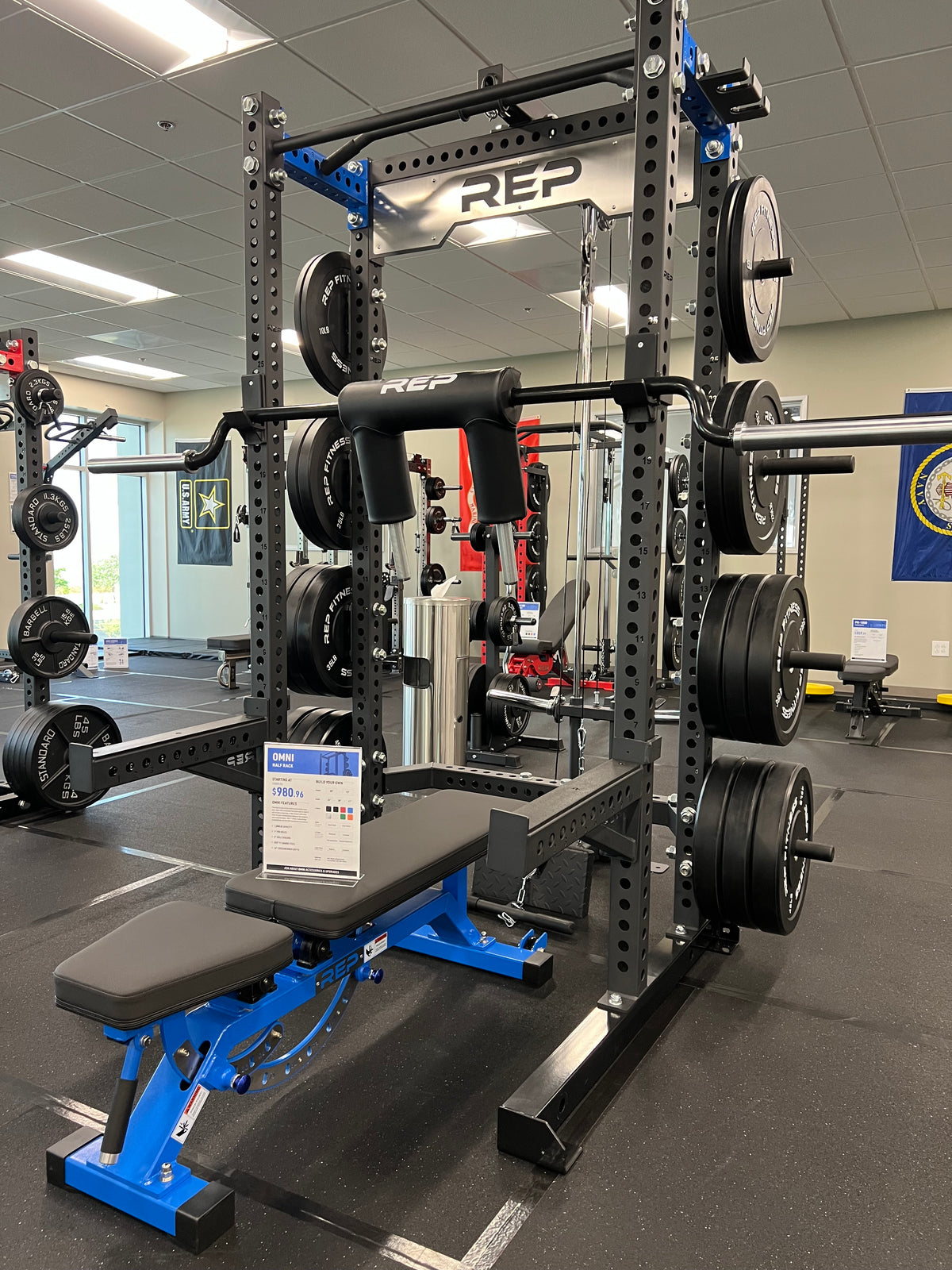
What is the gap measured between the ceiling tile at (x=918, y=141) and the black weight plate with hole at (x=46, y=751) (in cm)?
439

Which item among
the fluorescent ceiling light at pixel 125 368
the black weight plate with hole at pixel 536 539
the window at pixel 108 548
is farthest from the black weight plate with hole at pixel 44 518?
the window at pixel 108 548

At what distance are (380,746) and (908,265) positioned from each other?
522cm

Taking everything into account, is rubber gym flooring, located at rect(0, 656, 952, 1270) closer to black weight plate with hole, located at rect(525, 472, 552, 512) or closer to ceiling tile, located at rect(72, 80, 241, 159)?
ceiling tile, located at rect(72, 80, 241, 159)

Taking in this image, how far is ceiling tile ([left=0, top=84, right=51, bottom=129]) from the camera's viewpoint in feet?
12.2

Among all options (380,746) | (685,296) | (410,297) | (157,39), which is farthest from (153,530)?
(380,746)

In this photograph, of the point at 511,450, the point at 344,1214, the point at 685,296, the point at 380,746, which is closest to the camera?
the point at 344,1214

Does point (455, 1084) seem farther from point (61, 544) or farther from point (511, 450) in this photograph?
point (61, 544)

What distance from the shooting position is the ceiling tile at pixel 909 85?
3381mm

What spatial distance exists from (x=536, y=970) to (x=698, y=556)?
1.18 metres

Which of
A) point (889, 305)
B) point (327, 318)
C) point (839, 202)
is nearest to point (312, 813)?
point (327, 318)

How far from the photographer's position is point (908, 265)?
573cm

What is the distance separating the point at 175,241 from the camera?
5.45 metres

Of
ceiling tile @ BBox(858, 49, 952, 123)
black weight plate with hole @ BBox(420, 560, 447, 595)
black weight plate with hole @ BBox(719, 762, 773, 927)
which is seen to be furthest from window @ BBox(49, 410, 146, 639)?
black weight plate with hole @ BBox(719, 762, 773, 927)

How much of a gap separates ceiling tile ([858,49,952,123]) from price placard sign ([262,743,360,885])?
3.38 m
